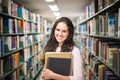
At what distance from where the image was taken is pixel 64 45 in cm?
200

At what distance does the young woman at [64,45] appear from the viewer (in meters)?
1.73

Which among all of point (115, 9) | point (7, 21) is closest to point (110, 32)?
point (115, 9)

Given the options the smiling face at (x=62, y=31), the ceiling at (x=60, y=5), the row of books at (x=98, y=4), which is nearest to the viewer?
the smiling face at (x=62, y=31)

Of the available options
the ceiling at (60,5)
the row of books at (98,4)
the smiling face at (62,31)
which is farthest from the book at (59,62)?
the ceiling at (60,5)

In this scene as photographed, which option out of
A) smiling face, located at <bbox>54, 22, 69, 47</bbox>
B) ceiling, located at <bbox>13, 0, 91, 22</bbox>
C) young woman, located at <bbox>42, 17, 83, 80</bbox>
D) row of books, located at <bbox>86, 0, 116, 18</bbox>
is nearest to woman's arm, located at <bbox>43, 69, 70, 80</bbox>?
young woman, located at <bbox>42, 17, 83, 80</bbox>

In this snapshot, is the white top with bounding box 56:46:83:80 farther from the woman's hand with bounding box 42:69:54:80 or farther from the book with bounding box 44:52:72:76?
the woman's hand with bounding box 42:69:54:80

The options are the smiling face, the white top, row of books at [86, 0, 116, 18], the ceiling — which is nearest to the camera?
the white top

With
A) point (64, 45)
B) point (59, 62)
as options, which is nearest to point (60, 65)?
point (59, 62)

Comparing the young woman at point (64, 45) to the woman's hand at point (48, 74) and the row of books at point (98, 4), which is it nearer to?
the woman's hand at point (48, 74)

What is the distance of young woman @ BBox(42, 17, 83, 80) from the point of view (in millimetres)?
1727

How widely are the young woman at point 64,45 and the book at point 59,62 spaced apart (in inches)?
2.0

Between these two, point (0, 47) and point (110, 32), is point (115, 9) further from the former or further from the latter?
point (0, 47)

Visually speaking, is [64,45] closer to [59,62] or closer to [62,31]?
[62,31]

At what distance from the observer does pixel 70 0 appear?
16.7 feet
